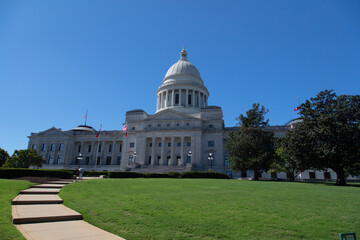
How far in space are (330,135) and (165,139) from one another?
4025 centimetres

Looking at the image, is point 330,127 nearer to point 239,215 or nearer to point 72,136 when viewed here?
point 239,215

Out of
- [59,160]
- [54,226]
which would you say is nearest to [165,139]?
[59,160]

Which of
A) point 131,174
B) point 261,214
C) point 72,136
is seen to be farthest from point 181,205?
point 72,136

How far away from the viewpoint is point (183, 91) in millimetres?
73500

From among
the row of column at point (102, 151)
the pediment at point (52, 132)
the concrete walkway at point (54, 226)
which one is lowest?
the concrete walkway at point (54, 226)

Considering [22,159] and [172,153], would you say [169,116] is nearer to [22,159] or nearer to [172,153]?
[172,153]

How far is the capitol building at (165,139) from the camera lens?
5809cm

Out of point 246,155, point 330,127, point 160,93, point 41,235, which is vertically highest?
point 160,93

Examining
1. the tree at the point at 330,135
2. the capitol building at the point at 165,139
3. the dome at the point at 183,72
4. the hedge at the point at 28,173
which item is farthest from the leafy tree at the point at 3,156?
the tree at the point at 330,135

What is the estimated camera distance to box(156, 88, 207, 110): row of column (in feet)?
237

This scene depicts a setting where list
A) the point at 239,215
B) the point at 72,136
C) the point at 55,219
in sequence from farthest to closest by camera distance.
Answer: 1. the point at 72,136
2. the point at 239,215
3. the point at 55,219

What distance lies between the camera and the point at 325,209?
994 centimetres

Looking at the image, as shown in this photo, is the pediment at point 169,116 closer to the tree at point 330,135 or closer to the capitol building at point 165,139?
the capitol building at point 165,139

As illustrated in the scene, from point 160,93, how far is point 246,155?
142ft
